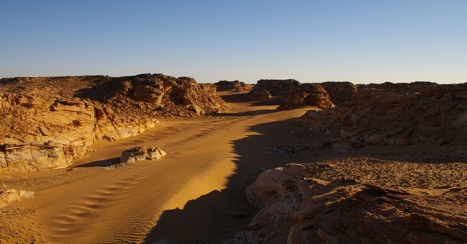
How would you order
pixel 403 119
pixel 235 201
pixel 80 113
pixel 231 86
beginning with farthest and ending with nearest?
pixel 231 86 < pixel 80 113 < pixel 403 119 < pixel 235 201

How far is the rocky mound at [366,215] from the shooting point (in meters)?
3.54

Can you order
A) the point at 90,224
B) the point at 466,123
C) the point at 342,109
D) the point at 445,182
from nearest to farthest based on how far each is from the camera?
the point at 445,182
the point at 90,224
the point at 466,123
the point at 342,109

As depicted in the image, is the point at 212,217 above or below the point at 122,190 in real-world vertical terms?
below

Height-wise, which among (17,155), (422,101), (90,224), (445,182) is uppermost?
(422,101)

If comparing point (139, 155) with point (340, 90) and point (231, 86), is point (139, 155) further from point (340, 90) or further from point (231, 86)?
point (231, 86)

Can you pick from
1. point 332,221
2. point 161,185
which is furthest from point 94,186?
point 332,221

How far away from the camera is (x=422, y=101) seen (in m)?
11.4

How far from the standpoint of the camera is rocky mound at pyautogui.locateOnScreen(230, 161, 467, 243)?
11.6ft

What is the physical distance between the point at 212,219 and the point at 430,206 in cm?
448

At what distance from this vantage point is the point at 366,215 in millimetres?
3949

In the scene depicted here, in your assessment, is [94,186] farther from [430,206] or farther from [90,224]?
[430,206]

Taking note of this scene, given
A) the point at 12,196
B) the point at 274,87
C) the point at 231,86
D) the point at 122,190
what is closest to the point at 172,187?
the point at 122,190

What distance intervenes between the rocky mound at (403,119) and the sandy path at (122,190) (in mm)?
2982

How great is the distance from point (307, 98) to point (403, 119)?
14.7m
